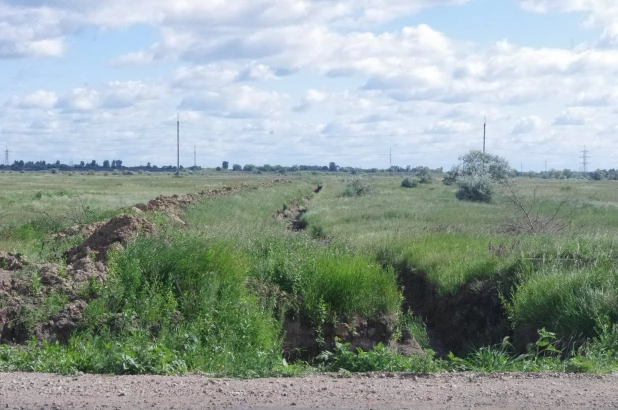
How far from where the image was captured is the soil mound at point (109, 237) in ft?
45.2

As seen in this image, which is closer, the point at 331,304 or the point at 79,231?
the point at 331,304

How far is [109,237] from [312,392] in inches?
315

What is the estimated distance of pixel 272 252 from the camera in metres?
15.3

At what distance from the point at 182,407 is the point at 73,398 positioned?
3.22ft

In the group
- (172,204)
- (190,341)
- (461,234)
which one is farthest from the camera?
(172,204)

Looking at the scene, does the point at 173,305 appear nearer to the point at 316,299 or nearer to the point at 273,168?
the point at 316,299

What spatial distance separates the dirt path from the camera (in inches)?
271

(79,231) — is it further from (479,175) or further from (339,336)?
(479,175)

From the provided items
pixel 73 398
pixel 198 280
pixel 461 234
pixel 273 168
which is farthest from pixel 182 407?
pixel 273 168

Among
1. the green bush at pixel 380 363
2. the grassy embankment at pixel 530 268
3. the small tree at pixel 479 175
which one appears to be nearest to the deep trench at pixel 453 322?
the grassy embankment at pixel 530 268

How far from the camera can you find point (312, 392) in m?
7.34

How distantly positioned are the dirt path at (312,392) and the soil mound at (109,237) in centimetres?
A: 592

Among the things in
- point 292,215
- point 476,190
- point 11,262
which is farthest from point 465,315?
point 476,190

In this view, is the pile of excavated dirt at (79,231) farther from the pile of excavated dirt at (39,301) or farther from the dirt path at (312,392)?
the dirt path at (312,392)
